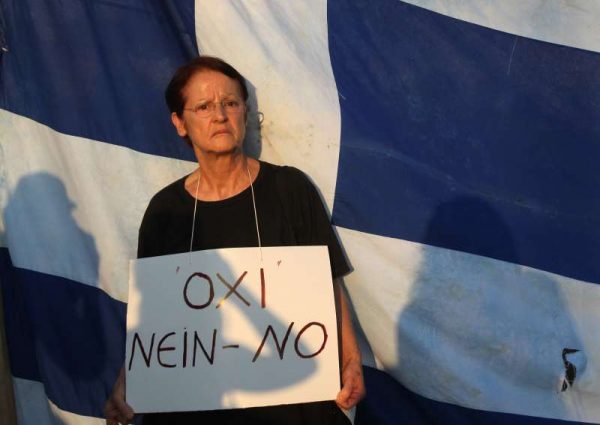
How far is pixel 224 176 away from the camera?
1465mm

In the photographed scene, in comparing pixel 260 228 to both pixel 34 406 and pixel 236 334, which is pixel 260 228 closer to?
pixel 236 334

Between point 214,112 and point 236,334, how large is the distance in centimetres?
46

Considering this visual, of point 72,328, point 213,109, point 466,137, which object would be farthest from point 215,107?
point 72,328

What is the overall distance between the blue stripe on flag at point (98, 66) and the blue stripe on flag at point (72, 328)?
38cm

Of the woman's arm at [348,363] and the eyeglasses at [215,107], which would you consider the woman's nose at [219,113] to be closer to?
the eyeglasses at [215,107]

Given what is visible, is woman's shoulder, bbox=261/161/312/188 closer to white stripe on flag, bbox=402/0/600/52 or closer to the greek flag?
the greek flag

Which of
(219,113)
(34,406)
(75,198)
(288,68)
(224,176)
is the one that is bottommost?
(34,406)

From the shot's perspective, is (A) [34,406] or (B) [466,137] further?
(A) [34,406]

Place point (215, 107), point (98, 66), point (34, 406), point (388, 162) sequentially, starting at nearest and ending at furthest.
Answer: point (215, 107) → point (388, 162) → point (98, 66) → point (34, 406)

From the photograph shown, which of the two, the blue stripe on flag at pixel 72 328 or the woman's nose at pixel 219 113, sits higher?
the woman's nose at pixel 219 113

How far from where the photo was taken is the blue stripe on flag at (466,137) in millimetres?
1522

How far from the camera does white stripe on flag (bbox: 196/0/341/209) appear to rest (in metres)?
1.55

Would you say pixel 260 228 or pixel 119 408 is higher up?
pixel 260 228

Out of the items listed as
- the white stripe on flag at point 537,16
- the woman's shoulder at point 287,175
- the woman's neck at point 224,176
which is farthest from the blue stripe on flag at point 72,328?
the white stripe on flag at point 537,16
